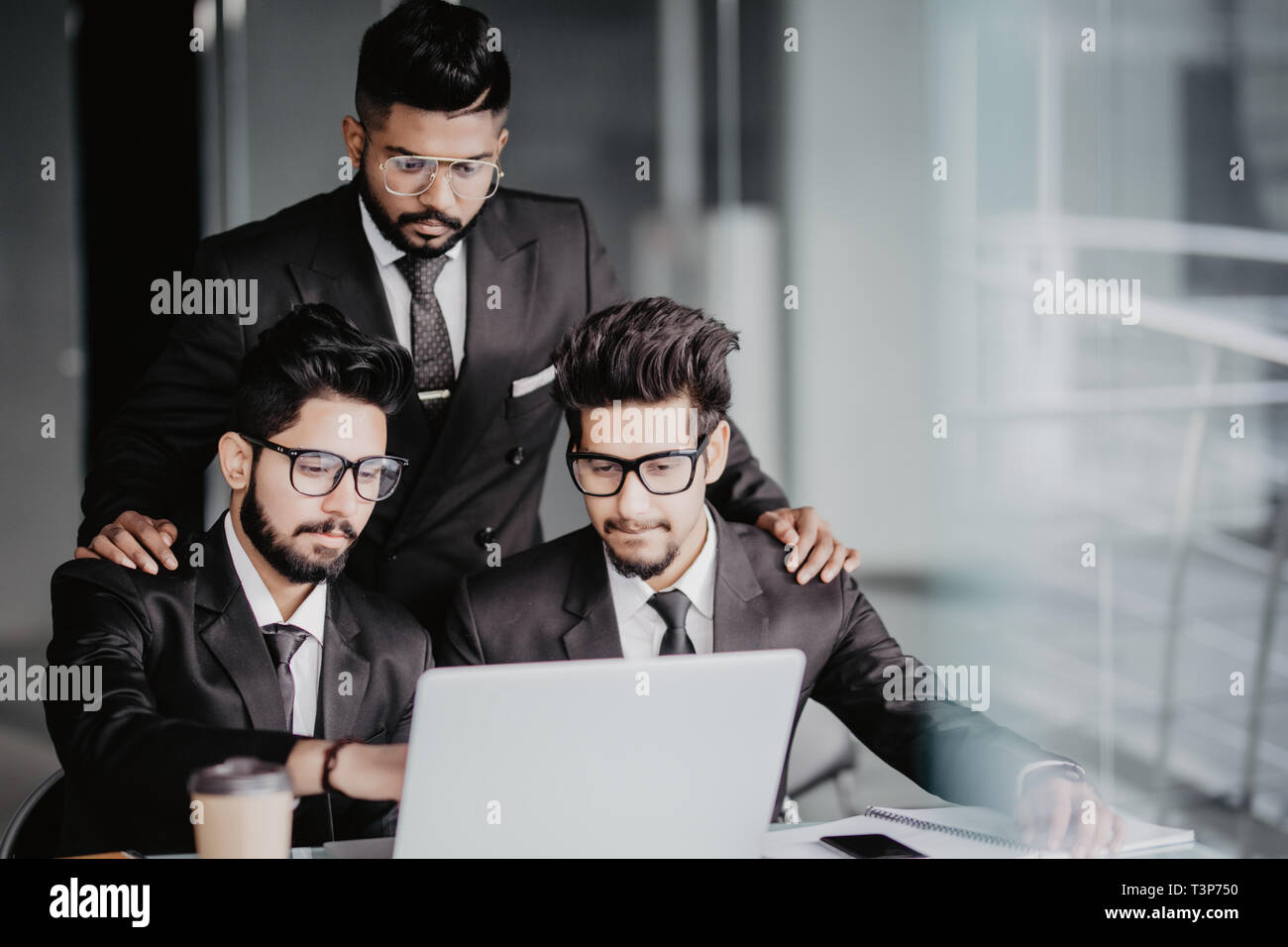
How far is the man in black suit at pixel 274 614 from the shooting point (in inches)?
76.0

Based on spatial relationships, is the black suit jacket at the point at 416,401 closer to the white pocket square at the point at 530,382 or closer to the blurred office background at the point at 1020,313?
the white pocket square at the point at 530,382

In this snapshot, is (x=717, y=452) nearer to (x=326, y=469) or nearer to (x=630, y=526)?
(x=630, y=526)

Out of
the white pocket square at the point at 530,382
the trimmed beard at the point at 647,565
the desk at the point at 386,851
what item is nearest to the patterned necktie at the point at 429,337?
the white pocket square at the point at 530,382

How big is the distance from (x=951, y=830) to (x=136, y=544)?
136cm

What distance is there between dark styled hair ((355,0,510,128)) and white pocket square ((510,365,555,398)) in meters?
0.51

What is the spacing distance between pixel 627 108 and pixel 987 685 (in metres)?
2.05

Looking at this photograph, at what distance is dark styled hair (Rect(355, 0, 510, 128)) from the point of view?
2.21 meters

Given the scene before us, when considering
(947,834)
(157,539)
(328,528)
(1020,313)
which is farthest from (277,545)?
(1020,313)

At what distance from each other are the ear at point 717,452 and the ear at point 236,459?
→ 2.63 feet

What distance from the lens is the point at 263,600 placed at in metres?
2.04

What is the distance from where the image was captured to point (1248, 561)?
11.4ft

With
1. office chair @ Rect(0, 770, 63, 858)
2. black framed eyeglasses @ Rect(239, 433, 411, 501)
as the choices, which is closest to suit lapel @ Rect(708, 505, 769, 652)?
black framed eyeglasses @ Rect(239, 433, 411, 501)

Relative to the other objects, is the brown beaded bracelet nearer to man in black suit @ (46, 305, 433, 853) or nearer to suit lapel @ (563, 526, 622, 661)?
man in black suit @ (46, 305, 433, 853)
